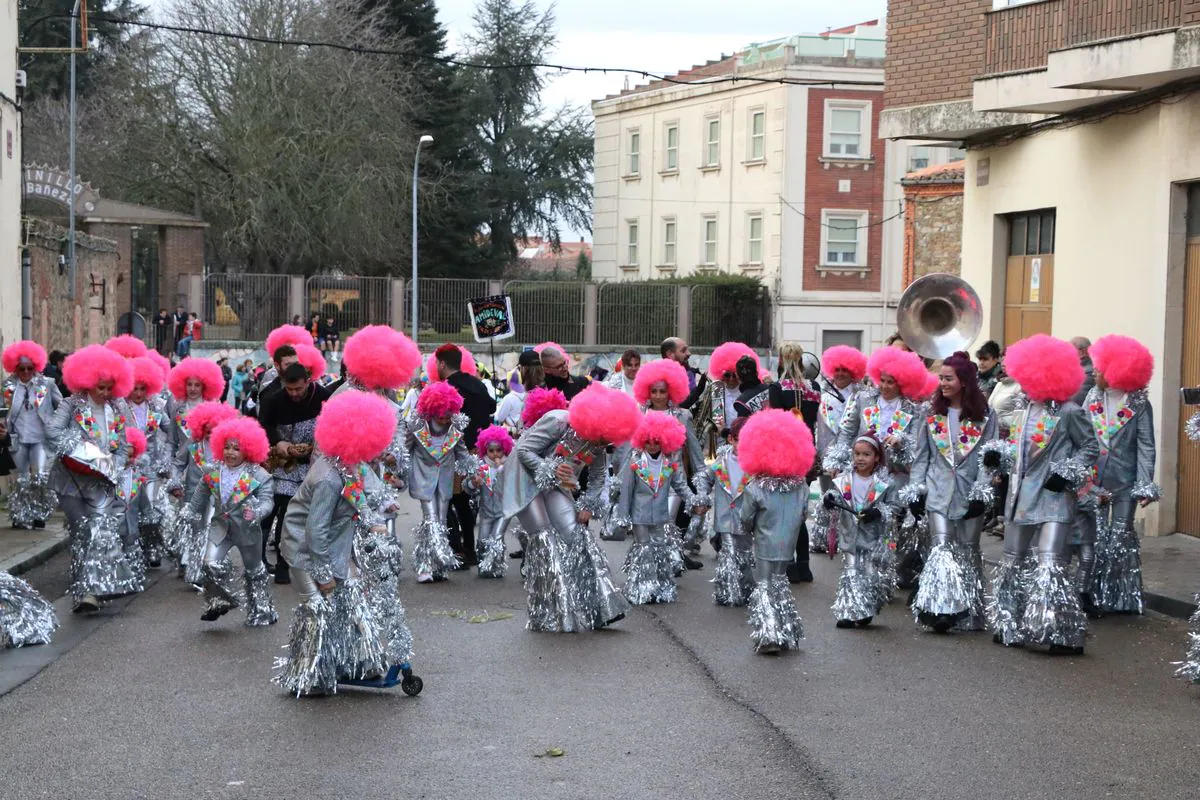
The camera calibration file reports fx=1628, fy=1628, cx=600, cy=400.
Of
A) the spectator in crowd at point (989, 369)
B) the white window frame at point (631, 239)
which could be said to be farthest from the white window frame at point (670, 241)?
the spectator in crowd at point (989, 369)

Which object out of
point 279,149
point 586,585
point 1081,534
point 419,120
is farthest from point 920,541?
point 419,120

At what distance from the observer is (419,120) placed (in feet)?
181

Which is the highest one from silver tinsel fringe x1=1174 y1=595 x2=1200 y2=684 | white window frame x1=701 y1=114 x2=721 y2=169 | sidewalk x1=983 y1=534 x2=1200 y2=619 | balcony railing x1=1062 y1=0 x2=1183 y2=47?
white window frame x1=701 y1=114 x2=721 y2=169

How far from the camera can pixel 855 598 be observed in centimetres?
1070

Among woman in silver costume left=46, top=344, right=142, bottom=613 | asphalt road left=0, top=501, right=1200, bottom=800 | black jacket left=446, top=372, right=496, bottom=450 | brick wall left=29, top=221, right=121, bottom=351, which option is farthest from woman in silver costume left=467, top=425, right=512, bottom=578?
brick wall left=29, top=221, right=121, bottom=351

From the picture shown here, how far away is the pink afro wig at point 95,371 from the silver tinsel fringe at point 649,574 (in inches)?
158

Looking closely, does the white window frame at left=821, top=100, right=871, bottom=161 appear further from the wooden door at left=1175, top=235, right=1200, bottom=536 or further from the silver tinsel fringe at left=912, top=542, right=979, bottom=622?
the silver tinsel fringe at left=912, top=542, right=979, bottom=622

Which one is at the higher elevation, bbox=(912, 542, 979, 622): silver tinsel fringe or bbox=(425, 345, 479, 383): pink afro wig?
bbox=(425, 345, 479, 383): pink afro wig

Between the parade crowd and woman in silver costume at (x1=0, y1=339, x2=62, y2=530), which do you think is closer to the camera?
the parade crowd

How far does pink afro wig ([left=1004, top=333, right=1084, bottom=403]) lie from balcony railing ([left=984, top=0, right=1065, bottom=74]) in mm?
7353

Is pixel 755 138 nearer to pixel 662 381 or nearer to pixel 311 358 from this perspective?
pixel 311 358

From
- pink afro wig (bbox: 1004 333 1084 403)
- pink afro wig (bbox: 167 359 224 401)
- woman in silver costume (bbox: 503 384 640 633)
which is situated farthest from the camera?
pink afro wig (bbox: 167 359 224 401)

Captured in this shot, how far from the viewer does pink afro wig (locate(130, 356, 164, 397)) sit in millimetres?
13203

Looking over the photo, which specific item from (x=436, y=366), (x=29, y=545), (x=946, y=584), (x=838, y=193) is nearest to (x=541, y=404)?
(x=436, y=366)
